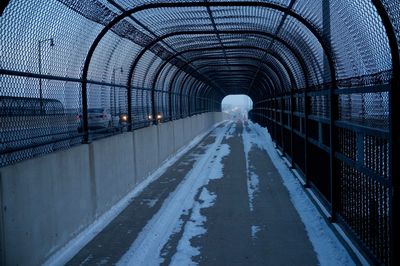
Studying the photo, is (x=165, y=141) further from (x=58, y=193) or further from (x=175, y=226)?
(x=58, y=193)

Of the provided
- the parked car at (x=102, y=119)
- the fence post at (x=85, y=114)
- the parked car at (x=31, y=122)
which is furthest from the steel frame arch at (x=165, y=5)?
the parked car at (x=31, y=122)

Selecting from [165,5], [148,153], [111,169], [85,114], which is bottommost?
[148,153]

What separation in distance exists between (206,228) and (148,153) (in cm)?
485

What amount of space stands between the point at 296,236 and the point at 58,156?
2985 millimetres

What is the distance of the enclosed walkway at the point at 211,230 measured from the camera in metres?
4.97

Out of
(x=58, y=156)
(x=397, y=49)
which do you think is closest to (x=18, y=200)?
(x=58, y=156)

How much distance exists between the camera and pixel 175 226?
6195 mm

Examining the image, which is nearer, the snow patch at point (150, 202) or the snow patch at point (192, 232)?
the snow patch at point (192, 232)

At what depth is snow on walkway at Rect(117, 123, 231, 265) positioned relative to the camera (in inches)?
196

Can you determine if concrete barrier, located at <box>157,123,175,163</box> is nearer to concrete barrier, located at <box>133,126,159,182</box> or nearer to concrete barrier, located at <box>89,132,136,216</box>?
concrete barrier, located at <box>133,126,159,182</box>

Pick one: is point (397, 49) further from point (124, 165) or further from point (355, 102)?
point (124, 165)

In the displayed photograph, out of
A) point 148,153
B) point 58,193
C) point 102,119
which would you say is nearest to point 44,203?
point 58,193

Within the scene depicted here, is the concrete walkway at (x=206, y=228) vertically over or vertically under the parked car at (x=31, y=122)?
under

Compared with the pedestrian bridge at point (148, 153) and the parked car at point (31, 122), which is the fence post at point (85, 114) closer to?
the pedestrian bridge at point (148, 153)
